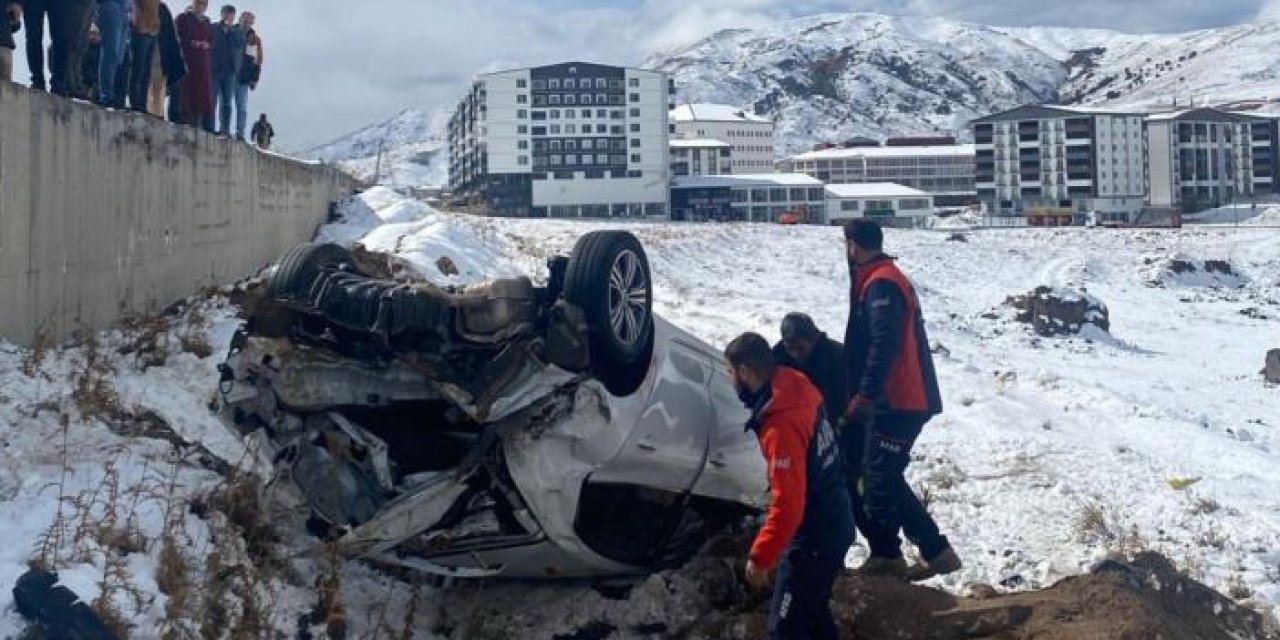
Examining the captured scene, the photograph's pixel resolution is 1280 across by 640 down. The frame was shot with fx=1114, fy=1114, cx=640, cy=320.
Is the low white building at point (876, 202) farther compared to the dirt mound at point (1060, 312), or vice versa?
the low white building at point (876, 202)

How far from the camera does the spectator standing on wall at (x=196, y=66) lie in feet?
34.7

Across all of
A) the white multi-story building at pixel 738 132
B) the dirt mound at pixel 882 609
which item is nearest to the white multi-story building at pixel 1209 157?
the white multi-story building at pixel 738 132

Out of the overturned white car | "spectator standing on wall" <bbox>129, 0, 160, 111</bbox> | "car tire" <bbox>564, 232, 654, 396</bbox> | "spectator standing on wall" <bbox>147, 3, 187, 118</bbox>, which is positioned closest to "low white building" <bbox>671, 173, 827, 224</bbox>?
"spectator standing on wall" <bbox>147, 3, 187, 118</bbox>

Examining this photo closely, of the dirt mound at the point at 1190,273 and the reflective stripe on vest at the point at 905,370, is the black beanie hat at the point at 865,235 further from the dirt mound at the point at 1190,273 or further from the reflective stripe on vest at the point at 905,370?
the dirt mound at the point at 1190,273

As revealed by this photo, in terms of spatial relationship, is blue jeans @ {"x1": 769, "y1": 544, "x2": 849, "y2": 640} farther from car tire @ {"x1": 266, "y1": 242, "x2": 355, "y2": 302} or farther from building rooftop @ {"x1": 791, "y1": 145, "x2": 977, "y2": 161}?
building rooftop @ {"x1": 791, "y1": 145, "x2": 977, "y2": 161}

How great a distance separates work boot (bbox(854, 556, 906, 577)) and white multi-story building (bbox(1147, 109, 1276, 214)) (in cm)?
11465

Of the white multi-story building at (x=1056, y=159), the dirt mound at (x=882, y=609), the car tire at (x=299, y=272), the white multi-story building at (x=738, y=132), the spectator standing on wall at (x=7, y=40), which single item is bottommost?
the dirt mound at (x=882, y=609)

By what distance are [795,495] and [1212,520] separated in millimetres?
3777

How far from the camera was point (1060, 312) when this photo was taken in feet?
72.0

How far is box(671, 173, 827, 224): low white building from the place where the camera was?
292 ft

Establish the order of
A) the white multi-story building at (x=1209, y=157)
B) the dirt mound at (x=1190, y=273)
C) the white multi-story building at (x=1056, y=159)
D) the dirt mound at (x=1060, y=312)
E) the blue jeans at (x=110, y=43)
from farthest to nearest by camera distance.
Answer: the white multi-story building at (x=1209, y=157)
the white multi-story building at (x=1056, y=159)
the dirt mound at (x=1190, y=273)
the dirt mound at (x=1060, y=312)
the blue jeans at (x=110, y=43)

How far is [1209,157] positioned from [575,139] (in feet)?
222

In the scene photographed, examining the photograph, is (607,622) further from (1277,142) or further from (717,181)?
(1277,142)

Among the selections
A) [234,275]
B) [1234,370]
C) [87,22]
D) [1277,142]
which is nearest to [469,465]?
[87,22]
